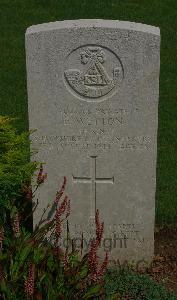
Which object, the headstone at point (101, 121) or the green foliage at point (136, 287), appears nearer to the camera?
the headstone at point (101, 121)

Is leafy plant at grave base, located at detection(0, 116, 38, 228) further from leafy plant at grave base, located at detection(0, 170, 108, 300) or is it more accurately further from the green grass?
the green grass

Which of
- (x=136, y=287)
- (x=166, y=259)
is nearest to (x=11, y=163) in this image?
(x=136, y=287)

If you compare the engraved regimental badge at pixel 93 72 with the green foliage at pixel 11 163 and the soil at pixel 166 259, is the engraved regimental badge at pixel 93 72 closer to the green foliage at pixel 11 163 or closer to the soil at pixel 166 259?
the green foliage at pixel 11 163

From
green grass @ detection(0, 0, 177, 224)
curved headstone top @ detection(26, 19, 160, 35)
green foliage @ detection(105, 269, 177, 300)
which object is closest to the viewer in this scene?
curved headstone top @ detection(26, 19, 160, 35)

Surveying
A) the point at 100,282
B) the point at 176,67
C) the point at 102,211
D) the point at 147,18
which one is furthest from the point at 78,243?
the point at 147,18

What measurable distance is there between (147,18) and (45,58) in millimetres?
7080

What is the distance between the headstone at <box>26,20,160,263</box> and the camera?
15.9 feet

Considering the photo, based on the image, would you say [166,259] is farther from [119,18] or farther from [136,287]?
→ [119,18]

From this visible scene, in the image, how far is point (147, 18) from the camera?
11641 millimetres

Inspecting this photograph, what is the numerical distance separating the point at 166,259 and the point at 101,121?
1.51 metres

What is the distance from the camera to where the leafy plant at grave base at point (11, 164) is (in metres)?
4.86

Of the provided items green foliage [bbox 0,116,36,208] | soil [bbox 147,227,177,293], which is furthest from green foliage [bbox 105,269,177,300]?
green foliage [bbox 0,116,36,208]

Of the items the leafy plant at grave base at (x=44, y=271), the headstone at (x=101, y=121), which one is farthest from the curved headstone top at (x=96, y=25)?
the leafy plant at grave base at (x=44, y=271)

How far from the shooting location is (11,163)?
4.91 m
